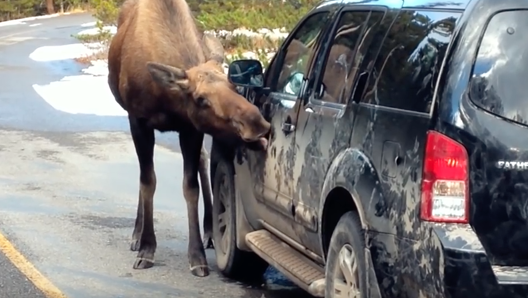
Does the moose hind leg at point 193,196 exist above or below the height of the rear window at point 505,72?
below

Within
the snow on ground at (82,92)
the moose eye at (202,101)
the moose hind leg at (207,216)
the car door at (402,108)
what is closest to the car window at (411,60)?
the car door at (402,108)

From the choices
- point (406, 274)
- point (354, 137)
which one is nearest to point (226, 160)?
point (354, 137)

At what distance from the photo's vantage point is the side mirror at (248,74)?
717 centimetres

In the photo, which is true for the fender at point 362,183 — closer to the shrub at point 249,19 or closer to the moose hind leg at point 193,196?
the moose hind leg at point 193,196

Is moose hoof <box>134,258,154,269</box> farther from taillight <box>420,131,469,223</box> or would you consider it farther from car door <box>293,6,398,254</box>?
taillight <box>420,131,469,223</box>

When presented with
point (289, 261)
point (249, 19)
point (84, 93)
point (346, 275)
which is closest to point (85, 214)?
point (289, 261)

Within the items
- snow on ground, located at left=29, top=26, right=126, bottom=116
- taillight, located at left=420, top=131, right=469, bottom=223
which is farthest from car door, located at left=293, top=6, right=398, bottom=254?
snow on ground, located at left=29, top=26, right=126, bottom=116

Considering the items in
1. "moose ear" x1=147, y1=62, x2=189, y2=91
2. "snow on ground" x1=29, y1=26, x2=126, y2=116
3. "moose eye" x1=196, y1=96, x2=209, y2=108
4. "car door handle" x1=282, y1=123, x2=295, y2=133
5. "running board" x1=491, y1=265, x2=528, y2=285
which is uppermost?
"moose ear" x1=147, y1=62, x2=189, y2=91

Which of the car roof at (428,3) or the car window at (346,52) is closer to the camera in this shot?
the car roof at (428,3)

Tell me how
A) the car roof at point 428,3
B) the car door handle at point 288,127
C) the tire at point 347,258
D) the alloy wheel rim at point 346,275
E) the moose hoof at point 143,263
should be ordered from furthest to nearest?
1. the moose hoof at point 143,263
2. the car door handle at point 288,127
3. the alloy wheel rim at point 346,275
4. the tire at point 347,258
5. the car roof at point 428,3

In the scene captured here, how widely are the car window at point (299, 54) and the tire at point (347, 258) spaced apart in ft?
4.53

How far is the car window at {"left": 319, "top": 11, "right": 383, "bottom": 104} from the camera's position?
228 inches

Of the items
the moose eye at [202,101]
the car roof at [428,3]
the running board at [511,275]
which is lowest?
the running board at [511,275]

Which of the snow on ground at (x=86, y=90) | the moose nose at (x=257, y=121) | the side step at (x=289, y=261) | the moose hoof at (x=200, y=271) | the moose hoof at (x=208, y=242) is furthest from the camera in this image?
the snow on ground at (x=86, y=90)
